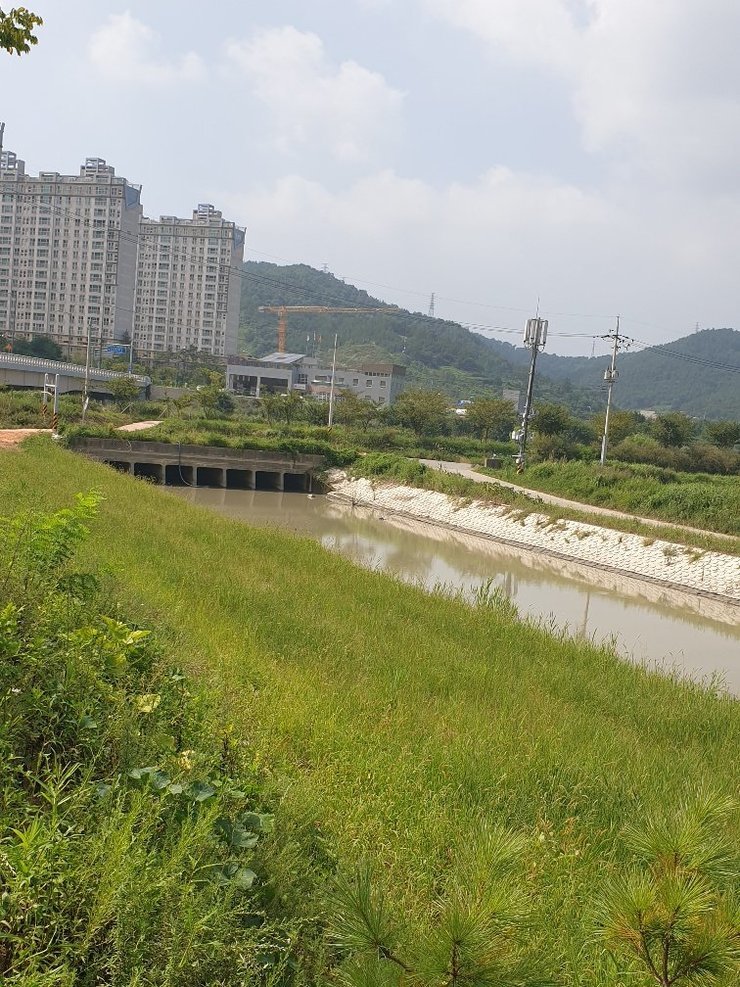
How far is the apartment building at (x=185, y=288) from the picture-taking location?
10788cm

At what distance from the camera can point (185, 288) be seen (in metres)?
109

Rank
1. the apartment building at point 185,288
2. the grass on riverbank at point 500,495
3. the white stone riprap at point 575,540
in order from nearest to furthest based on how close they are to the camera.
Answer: the white stone riprap at point 575,540
the grass on riverbank at point 500,495
the apartment building at point 185,288

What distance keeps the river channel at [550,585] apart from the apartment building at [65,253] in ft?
233

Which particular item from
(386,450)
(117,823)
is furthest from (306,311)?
(117,823)

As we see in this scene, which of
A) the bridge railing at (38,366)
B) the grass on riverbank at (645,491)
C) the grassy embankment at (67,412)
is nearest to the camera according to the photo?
the grass on riverbank at (645,491)

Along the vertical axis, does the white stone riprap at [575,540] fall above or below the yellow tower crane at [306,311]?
below

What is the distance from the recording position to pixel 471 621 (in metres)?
10.1

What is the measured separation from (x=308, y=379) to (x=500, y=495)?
214 ft

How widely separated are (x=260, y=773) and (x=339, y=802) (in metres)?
0.40


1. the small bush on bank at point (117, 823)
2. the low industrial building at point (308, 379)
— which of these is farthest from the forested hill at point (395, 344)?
the small bush on bank at point (117, 823)

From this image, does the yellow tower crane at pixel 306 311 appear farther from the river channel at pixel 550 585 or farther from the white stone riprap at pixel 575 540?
the river channel at pixel 550 585

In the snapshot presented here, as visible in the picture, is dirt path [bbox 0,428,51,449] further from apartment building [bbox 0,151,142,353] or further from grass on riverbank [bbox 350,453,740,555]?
apartment building [bbox 0,151,142,353]

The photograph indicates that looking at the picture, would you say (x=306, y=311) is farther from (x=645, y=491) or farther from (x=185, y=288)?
(x=645, y=491)

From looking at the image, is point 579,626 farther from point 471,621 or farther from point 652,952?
point 652,952
